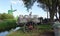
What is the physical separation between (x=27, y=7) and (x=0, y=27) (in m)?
13.5

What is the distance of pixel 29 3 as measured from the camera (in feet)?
92.1

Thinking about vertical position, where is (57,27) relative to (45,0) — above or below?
below

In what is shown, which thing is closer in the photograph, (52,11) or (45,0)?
(45,0)

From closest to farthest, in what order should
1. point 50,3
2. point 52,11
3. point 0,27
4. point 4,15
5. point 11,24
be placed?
point 50,3
point 52,11
point 0,27
point 11,24
point 4,15

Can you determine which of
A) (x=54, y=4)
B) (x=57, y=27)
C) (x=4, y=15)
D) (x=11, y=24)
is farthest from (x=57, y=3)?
(x=4, y=15)

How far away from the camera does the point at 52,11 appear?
28.0 m

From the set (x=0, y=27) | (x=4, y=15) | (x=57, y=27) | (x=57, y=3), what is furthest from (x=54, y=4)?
(x=4, y=15)

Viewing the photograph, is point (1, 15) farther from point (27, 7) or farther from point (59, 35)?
point (59, 35)

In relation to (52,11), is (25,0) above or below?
above

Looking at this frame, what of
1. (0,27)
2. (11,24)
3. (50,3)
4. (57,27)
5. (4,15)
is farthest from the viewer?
(4,15)

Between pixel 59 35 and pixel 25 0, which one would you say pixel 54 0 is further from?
pixel 59 35

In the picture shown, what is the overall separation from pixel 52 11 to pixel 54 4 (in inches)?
56.3

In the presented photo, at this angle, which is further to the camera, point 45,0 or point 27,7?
point 27,7

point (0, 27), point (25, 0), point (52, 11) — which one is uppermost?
point (25, 0)
